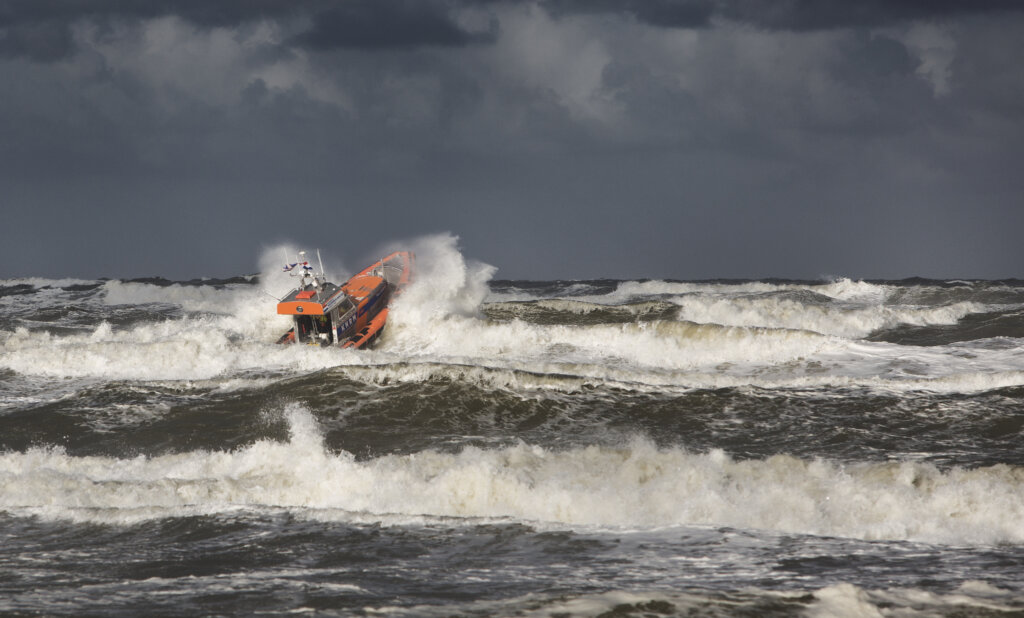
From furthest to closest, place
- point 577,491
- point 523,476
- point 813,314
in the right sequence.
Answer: point 813,314 → point 523,476 → point 577,491

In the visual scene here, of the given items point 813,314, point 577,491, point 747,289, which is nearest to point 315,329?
point 577,491

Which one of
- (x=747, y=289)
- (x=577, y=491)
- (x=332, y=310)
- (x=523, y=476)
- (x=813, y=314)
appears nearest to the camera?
(x=577, y=491)

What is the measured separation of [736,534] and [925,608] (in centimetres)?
228

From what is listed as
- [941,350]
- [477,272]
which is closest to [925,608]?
[941,350]

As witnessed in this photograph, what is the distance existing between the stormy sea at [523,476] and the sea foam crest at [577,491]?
1.3 inches

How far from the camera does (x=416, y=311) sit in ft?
79.2

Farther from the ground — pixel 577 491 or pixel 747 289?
pixel 747 289

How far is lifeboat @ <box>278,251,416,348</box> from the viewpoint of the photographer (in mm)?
19875

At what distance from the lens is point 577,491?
346 inches

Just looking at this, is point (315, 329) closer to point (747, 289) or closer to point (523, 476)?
point (523, 476)

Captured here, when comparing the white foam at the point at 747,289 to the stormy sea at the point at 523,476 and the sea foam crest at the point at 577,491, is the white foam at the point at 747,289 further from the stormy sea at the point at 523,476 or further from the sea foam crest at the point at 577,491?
the sea foam crest at the point at 577,491

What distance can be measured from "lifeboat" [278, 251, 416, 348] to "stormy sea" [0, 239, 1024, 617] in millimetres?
724

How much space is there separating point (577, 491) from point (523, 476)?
0.78m

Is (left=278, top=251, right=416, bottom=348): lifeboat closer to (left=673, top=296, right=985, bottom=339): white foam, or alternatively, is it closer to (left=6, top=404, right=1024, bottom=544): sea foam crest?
(left=6, top=404, right=1024, bottom=544): sea foam crest
